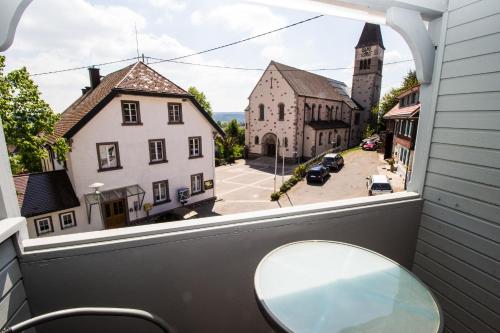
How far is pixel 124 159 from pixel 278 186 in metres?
10.8

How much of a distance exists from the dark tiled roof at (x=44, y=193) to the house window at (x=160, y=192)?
11.8 ft

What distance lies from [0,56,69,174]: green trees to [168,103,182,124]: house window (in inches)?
200

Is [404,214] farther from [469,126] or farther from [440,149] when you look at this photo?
[469,126]

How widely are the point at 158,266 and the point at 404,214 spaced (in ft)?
8.05

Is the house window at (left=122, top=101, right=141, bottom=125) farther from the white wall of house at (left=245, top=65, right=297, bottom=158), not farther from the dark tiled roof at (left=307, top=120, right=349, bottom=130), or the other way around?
the dark tiled roof at (left=307, top=120, right=349, bottom=130)

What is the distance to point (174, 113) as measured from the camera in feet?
44.7

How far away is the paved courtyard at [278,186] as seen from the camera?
14945 mm

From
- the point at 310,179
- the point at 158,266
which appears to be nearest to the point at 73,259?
the point at 158,266

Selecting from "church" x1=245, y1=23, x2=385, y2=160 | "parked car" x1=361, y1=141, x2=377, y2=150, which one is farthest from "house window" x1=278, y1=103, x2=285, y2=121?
"parked car" x1=361, y1=141, x2=377, y2=150

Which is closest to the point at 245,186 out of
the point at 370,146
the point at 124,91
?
the point at 124,91

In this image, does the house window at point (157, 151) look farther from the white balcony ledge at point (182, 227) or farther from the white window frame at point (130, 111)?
the white balcony ledge at point (182, 227)

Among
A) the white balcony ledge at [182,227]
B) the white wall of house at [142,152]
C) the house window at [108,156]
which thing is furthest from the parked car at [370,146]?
the white balcony ledge at [182,227]

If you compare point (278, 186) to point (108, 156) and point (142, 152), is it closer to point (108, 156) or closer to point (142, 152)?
point (142, 152)

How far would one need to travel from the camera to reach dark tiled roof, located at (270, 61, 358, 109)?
2841cm
